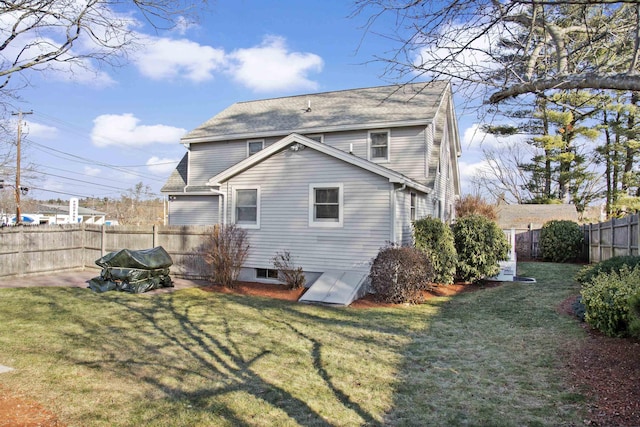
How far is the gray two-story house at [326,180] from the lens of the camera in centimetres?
1199

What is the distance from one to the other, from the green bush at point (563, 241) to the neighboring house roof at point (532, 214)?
13.0ft

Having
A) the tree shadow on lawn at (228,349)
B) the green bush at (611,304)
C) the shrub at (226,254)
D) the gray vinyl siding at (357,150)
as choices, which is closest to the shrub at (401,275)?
the tree shadow on lawn at (228,349)

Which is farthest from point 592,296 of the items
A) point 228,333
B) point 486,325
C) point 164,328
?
point 164,328

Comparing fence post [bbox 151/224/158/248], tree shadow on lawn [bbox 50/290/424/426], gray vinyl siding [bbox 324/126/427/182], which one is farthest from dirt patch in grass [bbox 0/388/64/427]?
gray vinyl siding [bbox 324/126/427/182]

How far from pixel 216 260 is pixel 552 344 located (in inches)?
365

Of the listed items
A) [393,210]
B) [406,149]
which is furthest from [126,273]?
[406,149]

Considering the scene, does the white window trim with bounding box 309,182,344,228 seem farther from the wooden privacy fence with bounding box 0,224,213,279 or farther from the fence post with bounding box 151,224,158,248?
the fence post with bounding box 151,224,158,248

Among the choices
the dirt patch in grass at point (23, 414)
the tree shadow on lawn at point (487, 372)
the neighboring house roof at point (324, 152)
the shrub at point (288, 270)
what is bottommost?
the tree shadow on lawn at point (487, 372)

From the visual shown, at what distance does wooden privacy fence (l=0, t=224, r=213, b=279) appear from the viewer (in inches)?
512

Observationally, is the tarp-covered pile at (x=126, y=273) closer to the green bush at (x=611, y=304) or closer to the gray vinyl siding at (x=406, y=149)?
the gray vinyl siding at (x=406, y=149)

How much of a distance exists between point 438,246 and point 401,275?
8.19 feet

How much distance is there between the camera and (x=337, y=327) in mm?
7871

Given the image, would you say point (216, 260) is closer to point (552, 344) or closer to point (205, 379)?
point (205, 379)

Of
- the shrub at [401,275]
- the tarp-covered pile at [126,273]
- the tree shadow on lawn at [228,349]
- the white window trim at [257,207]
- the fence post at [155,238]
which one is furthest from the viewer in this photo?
the fence post at [155,238]
